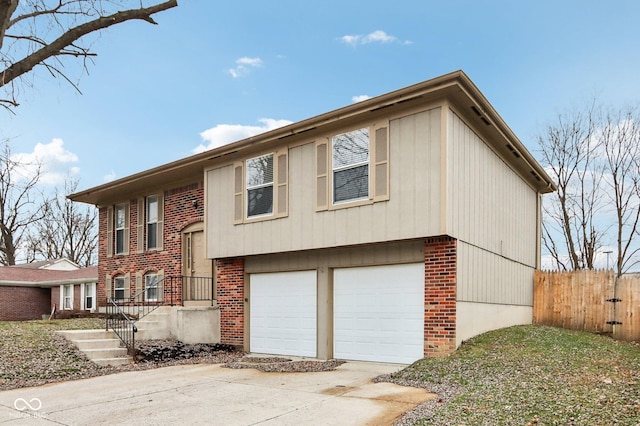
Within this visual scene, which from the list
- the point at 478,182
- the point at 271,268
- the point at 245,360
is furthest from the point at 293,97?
the point at 245,360

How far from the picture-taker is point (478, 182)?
36.3 feet

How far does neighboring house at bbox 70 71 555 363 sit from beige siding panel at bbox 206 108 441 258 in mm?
26

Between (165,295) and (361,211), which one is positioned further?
(165,295)

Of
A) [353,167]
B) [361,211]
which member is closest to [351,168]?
[353,167]

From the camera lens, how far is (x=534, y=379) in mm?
7457

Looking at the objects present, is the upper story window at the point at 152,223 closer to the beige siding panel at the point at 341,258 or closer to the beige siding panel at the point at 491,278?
the beige siding panel at the point at 341,258

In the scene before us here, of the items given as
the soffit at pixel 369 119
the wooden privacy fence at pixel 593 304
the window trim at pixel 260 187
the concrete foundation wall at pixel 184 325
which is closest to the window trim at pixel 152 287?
the soffit at pixel 369 119

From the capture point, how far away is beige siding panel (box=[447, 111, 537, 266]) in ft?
32.0

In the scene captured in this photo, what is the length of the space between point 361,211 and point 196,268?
7.17m

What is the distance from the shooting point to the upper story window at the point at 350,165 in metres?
10.5

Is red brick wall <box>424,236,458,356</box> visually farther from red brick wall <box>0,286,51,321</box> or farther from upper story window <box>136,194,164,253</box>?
red brick wall <box>0,286,51,321</box>

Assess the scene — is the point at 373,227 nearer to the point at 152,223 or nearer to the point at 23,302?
the point at 152,223

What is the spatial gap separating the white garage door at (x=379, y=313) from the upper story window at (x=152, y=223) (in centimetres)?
797

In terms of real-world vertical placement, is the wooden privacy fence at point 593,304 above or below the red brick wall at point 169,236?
below
